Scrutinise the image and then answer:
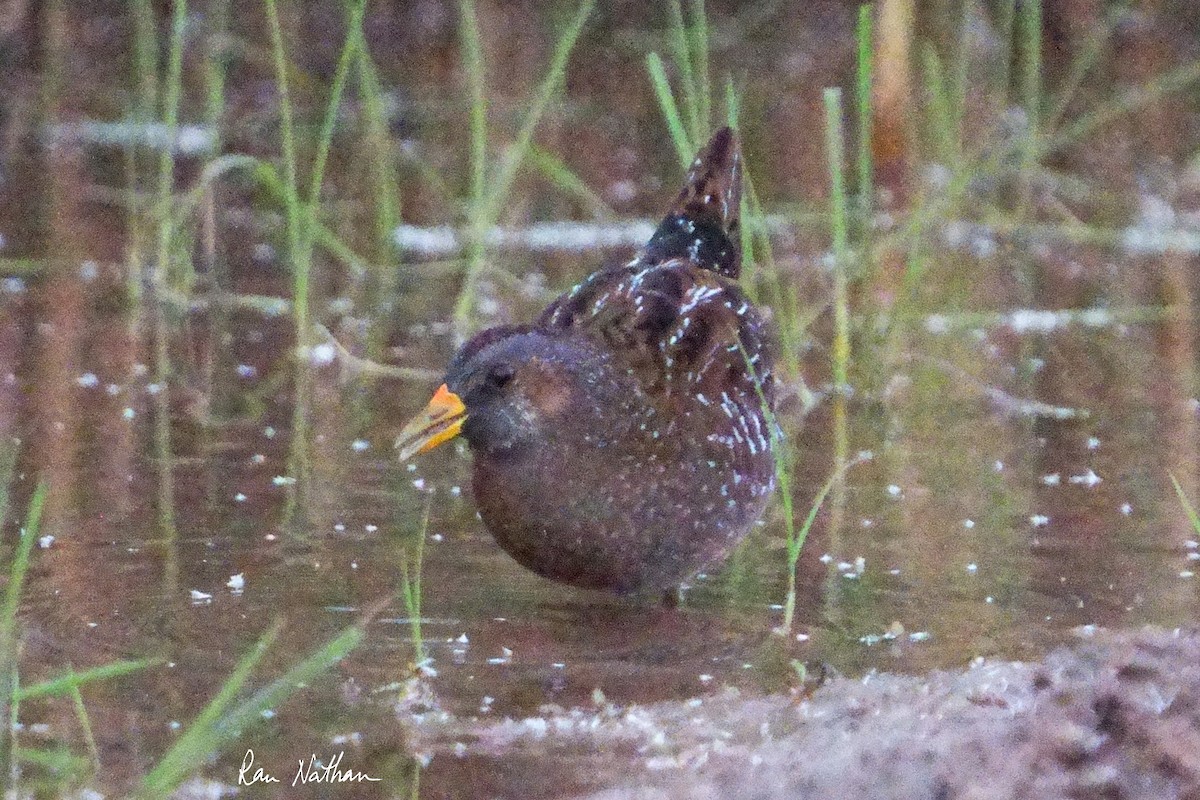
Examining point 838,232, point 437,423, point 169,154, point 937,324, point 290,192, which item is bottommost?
point 937,324

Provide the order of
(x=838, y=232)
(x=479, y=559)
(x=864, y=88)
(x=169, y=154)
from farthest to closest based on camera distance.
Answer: (x=169, y=154), (x=838, y=232), (x=864, y=88), (x=479, y=559)

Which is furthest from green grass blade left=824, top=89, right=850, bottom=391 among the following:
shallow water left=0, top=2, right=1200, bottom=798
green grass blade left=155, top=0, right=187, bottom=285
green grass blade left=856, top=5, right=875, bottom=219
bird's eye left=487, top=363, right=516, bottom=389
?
green grass blade left=155, top=0, right=187, bottom=285

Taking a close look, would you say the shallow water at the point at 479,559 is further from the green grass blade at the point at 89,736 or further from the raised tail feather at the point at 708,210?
the raised tail feather at the point at 708,210

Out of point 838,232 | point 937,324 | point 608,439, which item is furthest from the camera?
point 937,324

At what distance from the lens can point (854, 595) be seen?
154 inches

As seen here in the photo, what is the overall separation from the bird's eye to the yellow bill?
0.07 m

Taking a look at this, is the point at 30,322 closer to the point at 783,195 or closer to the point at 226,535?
the point at 226,535

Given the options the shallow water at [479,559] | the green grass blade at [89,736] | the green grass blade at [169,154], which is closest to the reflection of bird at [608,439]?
the shallow water at [479,559]

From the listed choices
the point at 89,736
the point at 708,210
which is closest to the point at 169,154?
the point at 708,210

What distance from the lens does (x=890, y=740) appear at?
2852 mm

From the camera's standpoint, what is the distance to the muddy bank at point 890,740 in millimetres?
2699

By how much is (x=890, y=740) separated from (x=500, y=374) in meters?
1.20

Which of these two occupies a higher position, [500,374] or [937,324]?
[500,374]

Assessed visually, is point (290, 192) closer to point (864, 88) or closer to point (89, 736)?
point (864, 88)
